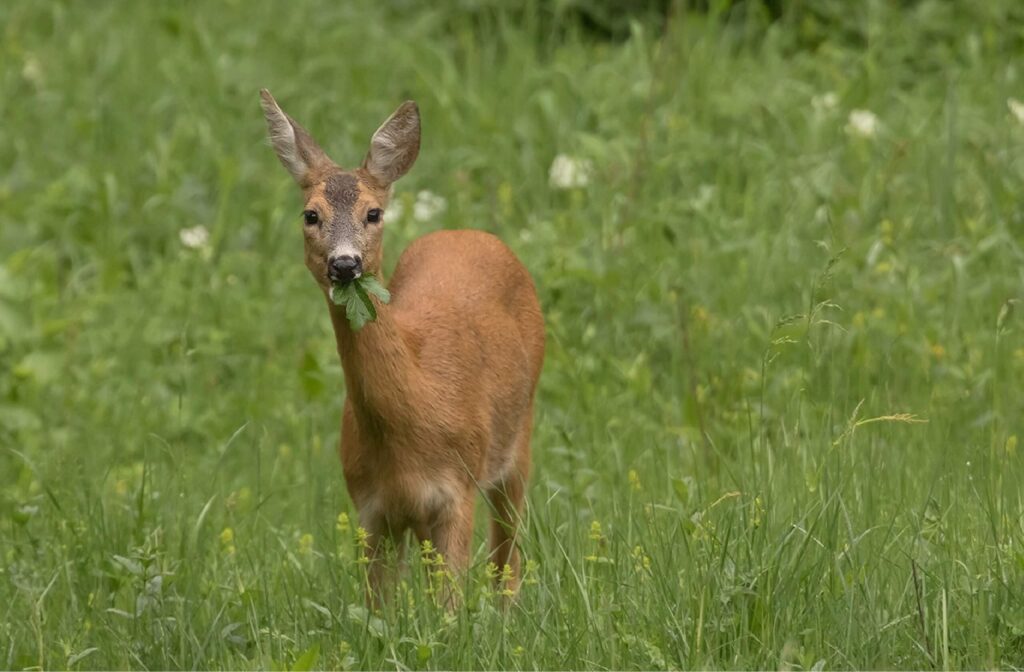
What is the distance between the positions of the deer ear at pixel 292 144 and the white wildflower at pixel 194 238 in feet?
10.4

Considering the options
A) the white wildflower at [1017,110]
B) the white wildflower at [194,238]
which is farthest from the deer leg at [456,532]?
the white wildflower at [1017,110]

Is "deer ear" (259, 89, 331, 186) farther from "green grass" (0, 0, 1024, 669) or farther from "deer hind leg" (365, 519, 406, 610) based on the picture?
"deer hind leg" (365, 519, 406, 610)

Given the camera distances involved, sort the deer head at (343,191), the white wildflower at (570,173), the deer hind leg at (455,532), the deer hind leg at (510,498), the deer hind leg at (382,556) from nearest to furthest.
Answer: the deer head at (343,191) < the deer hind leg at (382,556) < the deer hind leg at (455,532) < the deer hind leg at (510,498) < the white wildflower at (570,173)

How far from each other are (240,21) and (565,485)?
5391 millimetres

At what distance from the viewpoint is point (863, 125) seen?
8.91 meters

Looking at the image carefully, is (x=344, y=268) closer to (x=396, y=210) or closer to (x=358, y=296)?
(x=358, y=296)

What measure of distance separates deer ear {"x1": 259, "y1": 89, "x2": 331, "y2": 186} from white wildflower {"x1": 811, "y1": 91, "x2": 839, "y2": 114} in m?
4.26

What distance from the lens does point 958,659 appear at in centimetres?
435

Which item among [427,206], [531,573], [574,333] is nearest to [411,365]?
[531,573]

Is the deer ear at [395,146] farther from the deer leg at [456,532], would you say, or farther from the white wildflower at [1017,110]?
the white wildflower at [1017,110]

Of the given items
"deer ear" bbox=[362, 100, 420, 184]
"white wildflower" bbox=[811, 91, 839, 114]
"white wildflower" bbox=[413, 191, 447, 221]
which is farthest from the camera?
"white wildflower" bbox=[811, 91, 839, 114]

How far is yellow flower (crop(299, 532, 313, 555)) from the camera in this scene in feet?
Answer: 18.1

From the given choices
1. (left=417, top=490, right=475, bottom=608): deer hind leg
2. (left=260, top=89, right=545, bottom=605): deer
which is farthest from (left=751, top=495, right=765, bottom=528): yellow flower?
(left=417, top=490, right=475, bottom=608): deer hind leg

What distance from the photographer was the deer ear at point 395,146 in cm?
546
